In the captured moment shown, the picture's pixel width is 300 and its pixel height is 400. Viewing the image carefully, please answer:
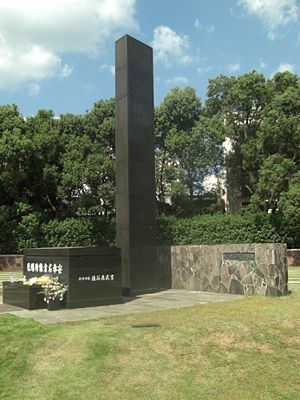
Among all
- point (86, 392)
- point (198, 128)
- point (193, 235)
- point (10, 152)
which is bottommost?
point (86, 392)

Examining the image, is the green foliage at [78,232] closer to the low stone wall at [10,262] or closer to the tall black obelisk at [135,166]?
the low stone wall at [10,262]

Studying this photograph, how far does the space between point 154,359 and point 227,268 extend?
809cm

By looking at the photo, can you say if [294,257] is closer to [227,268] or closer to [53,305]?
[227,268]

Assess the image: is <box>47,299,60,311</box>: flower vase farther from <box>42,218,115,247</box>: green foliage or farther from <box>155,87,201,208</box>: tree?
<box>155,87,201,208</box>: tree

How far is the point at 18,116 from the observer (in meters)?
31.7

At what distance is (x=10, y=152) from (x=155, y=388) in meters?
24.5

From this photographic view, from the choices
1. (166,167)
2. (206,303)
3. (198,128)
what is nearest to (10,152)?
(166,167)

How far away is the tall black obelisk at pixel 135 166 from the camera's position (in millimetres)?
15625

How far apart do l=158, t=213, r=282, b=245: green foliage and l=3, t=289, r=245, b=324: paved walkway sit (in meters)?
15.7

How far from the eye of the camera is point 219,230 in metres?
31.2

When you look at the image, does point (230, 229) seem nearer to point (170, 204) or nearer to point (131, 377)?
point (170, 204)

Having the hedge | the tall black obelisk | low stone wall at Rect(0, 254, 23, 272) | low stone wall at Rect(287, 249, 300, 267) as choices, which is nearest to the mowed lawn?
the tall black obelisk

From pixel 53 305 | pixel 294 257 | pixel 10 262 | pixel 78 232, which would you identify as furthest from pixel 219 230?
pixel 53 305

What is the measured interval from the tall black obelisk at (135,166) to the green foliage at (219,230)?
1501cm
